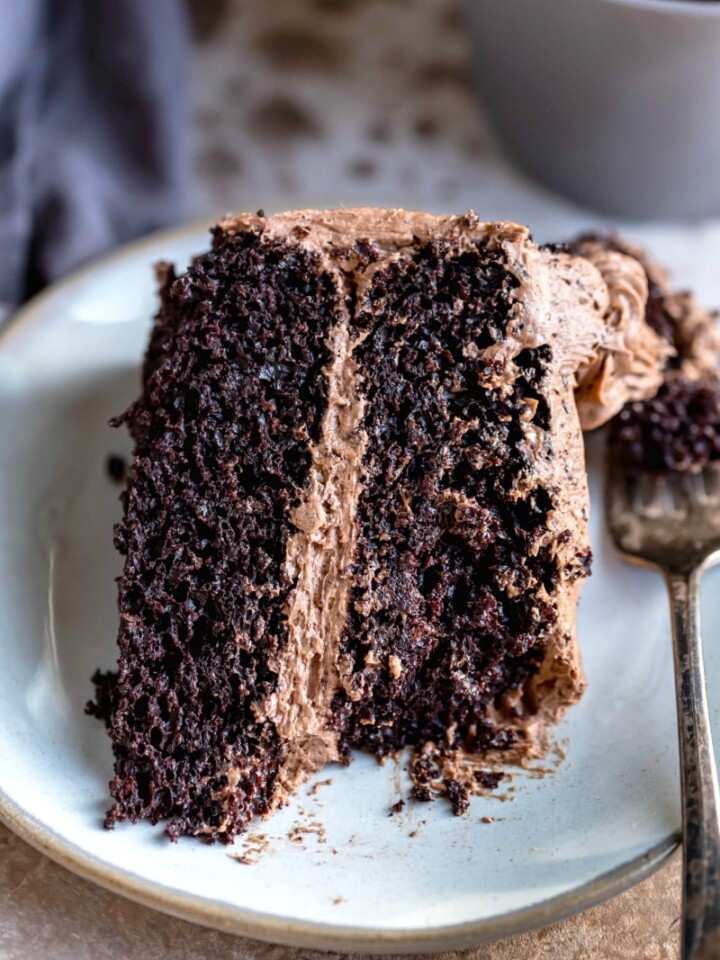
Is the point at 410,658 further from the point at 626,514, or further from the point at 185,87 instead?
the point at 185,87

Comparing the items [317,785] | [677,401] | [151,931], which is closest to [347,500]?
[317,785]

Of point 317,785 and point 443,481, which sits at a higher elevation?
point 443,481

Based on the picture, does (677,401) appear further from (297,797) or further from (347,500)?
(297,797)

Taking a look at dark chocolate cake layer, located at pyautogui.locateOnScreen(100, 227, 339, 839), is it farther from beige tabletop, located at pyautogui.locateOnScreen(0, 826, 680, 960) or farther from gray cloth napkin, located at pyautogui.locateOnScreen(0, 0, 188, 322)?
gray cloth napkin, located at pyautogui.locateOnScreen(0, 0, 188, 322)

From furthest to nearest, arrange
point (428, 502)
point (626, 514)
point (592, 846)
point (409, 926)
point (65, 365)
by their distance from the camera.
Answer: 1. point (65, 365)
2. point (626, 514)
3. point (428, 502)
4. point (592, 846)
5. point (409, 926)

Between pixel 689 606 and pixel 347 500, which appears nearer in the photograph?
pixel 347 500

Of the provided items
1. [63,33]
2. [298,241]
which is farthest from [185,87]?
[298,241]
